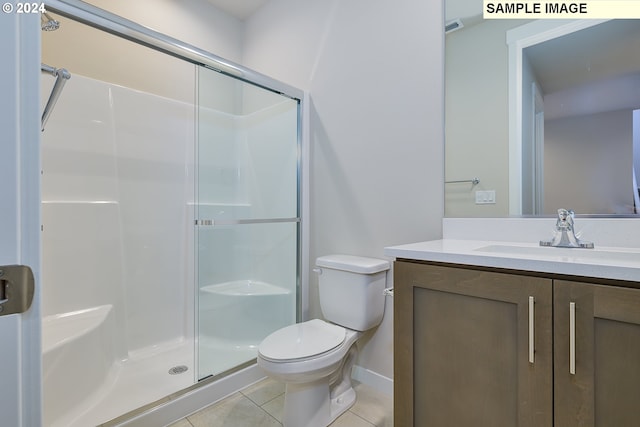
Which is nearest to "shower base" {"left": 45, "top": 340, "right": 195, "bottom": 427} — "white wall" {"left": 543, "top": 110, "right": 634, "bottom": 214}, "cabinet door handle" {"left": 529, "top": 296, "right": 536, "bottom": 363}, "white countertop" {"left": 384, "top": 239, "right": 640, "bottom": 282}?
"white countertop" {"left": 384, "top": 239, "right": 640, "bottom": 282}

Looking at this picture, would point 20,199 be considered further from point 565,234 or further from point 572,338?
point 565,234

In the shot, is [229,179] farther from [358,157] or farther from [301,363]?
[301,363]

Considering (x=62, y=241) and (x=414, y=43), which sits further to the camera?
(x=62, y=241)

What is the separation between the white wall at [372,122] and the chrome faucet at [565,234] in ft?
1.64

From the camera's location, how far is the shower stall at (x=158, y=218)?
1710mm

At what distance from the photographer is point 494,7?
1470mm

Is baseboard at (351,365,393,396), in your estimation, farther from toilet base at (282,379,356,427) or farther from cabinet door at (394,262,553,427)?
cabinet door at (394,262,553,427)

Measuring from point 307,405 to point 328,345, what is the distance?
291 mm

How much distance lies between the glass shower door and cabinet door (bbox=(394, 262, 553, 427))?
3.76 feet

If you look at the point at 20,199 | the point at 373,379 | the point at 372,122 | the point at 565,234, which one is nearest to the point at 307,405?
the point at 373,379

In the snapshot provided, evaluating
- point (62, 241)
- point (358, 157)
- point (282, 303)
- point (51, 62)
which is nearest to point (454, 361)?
point (358, 157)

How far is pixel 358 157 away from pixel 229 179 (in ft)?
2.65

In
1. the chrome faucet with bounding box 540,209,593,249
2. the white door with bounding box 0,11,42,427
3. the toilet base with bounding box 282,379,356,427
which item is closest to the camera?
the white door with bounding box 0,11,42,427

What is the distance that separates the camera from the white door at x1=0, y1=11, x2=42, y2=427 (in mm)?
442
